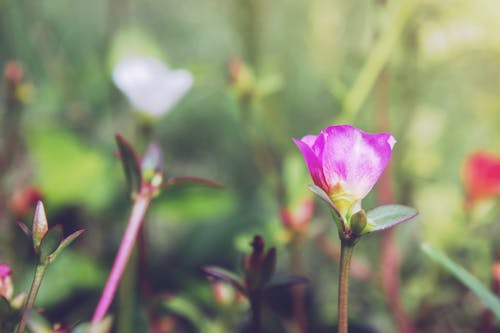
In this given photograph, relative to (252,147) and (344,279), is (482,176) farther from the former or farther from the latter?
(344,279)

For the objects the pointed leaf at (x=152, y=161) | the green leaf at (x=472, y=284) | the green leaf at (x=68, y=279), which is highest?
the pointed leaf at (x=152, y=161)

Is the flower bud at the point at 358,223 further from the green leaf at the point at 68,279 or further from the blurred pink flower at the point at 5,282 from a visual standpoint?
the green leaf at the point at 68,279

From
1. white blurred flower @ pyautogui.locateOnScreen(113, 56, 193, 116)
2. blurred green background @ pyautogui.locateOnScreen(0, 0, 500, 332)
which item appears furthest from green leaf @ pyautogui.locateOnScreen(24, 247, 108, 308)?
white blurred flower @ pyautogui.locateOnScreen(113, 56, 193, 116)

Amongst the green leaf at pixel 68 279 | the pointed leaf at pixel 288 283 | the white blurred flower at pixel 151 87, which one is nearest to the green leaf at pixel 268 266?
the pointed leaf at pixel 288 283

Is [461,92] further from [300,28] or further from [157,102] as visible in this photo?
[157,102]

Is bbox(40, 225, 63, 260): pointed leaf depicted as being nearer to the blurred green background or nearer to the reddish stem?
the blurred green background

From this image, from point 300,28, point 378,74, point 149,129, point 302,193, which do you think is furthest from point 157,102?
point 300,28
